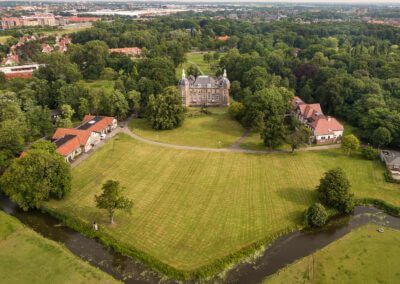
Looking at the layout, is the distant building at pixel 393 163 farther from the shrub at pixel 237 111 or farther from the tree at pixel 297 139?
the shrub at pixel 237 111

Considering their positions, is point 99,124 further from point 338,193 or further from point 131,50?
point 131,50

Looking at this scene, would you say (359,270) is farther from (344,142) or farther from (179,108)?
(179,108)

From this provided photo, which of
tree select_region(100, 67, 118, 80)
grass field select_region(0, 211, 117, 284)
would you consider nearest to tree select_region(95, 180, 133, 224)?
grass field select_region(0, 211, 117, 284)

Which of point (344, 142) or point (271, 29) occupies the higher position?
point (271, 29)

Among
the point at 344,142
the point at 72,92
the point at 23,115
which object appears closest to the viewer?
the point at 344,142

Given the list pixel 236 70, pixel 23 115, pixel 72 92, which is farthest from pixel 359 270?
pixel 236 70

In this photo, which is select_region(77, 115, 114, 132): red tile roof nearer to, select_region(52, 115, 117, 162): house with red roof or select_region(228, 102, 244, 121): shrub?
select_region(52, 115, 117, 162): house with red roof
